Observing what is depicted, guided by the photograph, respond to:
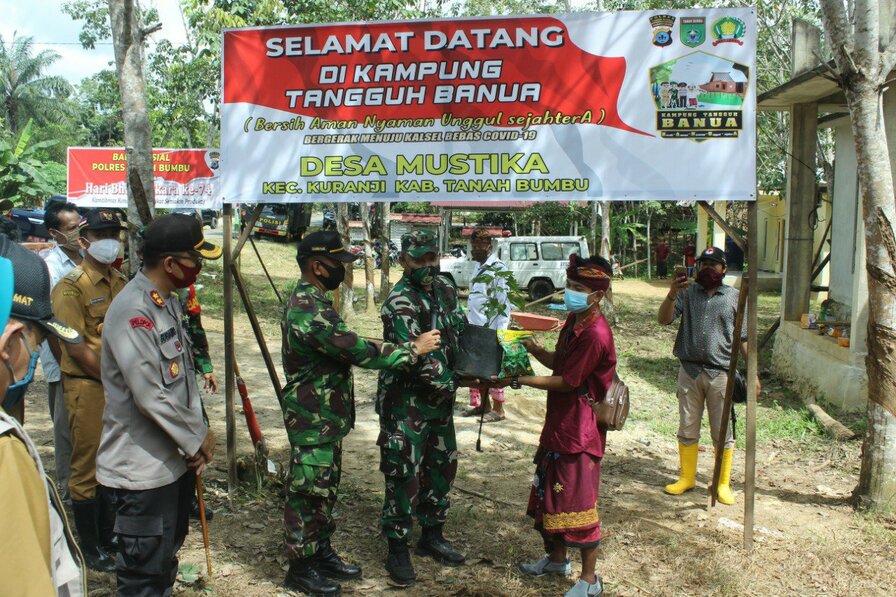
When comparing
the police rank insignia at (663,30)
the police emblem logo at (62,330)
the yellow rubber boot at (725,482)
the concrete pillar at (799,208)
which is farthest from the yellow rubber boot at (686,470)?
the concrete pillar at (799,208)

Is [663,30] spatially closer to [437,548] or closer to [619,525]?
[619,525]

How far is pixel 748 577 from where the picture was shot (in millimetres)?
4305

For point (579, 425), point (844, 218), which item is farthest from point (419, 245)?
point (844, 218)

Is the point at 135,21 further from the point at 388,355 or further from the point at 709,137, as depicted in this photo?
the point at 709,137

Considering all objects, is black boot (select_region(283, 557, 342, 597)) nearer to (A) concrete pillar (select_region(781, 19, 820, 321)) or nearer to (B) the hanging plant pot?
(B) the hanging plant pot

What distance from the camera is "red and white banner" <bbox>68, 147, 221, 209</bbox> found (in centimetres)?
1667

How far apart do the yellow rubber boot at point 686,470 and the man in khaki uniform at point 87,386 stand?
13.4 feet

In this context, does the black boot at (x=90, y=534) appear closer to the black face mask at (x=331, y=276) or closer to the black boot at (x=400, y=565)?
the black boot at (x=400, y=565)

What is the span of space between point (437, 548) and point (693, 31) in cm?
352

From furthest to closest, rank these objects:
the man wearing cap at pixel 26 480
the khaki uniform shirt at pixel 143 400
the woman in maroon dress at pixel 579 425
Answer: the woman in maroon dress at pixel 579 425
the khaki uniform shirt at pixel 143 400
the man wearing cap at pixel 26 480

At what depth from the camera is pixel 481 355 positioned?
4234mm

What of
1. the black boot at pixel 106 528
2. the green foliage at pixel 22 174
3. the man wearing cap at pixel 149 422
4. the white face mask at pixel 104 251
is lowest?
the black boot at pixel 106 528

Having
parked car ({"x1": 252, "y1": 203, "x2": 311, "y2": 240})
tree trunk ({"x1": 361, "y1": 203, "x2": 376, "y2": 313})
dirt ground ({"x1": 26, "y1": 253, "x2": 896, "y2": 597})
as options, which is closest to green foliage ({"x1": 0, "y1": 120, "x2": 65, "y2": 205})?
tree trunk ({"x1": 361, "y1": 203, "x2": 376, "y2": 313})

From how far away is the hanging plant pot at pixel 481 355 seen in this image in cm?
421
